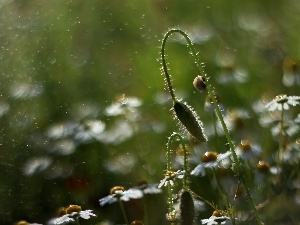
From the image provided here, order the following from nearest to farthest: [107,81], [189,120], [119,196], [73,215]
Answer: [189,120] < [73,215] < [119,196] < [107,81]

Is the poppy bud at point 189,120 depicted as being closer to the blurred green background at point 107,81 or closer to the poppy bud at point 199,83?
the poppy bud at point 199,83

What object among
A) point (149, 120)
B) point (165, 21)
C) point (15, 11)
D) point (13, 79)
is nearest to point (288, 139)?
point (149, 120)

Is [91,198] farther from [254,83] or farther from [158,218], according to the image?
[254,83]

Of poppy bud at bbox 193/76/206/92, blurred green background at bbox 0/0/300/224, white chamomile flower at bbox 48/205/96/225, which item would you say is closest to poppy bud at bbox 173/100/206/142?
poppy bud at bbox 193/76/206/92

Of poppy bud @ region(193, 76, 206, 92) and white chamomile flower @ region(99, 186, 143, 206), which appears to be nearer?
poppy bud @ region(193, 76, 206, 92)

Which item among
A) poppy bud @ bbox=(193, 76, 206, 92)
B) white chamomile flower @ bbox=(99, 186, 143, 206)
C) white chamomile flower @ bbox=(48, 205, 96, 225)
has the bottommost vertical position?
white chamomile flower @ bbox=(48, 205, 96, 225)

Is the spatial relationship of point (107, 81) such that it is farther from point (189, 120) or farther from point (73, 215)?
point (189, 120)

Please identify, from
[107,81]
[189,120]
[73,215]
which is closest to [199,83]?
[189,120]

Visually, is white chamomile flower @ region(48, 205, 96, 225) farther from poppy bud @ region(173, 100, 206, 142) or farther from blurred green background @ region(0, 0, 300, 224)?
blurred green background @ region(0, 0, 300, 224)
